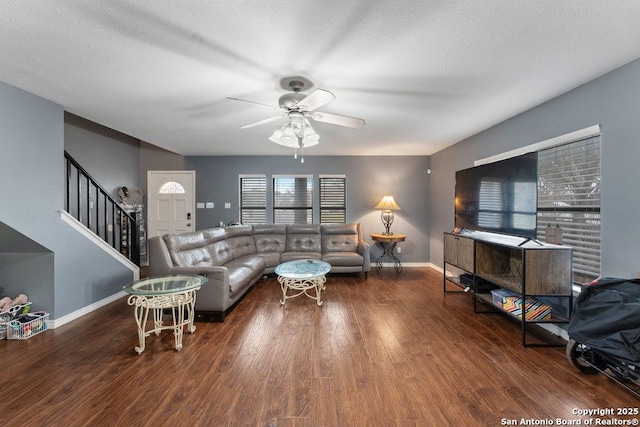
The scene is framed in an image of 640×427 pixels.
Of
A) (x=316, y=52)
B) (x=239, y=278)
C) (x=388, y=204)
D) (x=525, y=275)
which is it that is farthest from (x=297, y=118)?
(x=388, y=204)

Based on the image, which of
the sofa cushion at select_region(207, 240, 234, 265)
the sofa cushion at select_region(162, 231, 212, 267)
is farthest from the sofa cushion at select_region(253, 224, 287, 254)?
the sofa cushion at select_region(162, 231, 212, 267)

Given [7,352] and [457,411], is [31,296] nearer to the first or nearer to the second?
[7,352]

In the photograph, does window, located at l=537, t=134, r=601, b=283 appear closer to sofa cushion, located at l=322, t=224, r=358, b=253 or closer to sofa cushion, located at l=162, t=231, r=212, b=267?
sofa cushion, located at l=322, t=224, r=358, b=253

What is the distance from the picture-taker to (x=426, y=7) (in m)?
1.45

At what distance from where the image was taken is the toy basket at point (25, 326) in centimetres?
247

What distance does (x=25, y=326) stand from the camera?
2492 millimetres

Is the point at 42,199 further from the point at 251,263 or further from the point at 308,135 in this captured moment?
the point at 308,135

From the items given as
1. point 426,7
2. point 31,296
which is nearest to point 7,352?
point 31,296

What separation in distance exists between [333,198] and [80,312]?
4.35 m

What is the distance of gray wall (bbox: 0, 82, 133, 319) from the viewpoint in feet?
7.86

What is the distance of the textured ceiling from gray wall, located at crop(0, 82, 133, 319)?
265 millimetres

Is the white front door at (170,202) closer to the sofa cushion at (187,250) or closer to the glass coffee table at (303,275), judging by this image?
the sofa cushion at (187,250)

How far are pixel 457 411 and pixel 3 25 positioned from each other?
3729 millimetres

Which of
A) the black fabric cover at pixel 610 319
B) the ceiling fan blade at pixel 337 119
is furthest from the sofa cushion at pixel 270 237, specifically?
the black fabric cover at pixel 610 319
